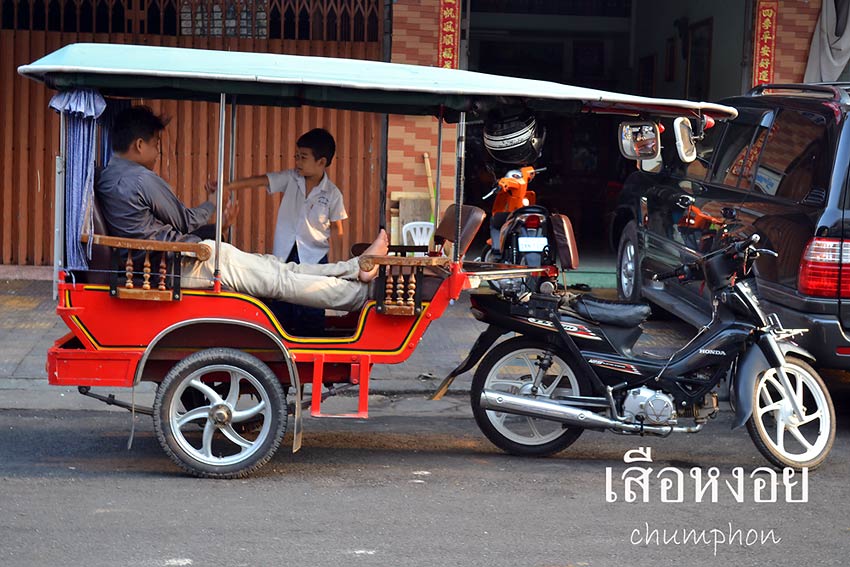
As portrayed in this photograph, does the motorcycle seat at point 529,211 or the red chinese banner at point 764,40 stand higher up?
the red chinese banner at point 764,40

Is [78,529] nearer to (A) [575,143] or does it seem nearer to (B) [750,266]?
(B) [750,266]

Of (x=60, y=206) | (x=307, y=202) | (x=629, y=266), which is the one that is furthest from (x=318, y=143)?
(x=629, y=266)

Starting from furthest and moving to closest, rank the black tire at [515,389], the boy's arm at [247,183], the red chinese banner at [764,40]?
the red chinese banner at [764,40], the boy's arm at [247,183], the black tire at [515,389]

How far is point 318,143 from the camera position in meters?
6.54

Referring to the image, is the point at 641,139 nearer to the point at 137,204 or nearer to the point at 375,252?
the point at 375,252

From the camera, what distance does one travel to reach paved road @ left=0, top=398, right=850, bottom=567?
4.67m

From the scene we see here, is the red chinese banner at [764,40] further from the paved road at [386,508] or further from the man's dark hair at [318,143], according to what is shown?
the man's dark hair at [318,143]

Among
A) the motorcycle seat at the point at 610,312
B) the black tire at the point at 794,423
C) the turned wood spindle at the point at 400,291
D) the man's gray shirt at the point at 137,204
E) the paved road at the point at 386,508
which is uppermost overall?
the man's gray shirt at the point at 137,204

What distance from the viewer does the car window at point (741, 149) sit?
7836mm

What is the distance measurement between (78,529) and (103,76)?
203 cm

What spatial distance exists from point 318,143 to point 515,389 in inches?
70.3

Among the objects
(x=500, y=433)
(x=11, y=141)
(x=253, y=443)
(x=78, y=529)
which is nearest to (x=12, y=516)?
(x=78, y=529)

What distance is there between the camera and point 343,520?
5074 millimetres

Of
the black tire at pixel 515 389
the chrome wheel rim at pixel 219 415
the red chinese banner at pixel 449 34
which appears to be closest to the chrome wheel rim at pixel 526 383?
the black tire at pixel 515 389
